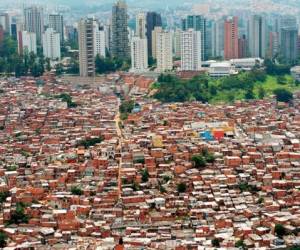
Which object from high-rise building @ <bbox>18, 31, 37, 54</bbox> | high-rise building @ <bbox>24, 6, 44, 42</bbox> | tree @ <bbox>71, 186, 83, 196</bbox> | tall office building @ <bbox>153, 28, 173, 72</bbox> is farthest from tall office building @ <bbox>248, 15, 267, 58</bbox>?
tree @ <bbox>71, 186, 83, 196</bbox>

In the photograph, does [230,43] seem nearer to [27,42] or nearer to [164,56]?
[164,56]

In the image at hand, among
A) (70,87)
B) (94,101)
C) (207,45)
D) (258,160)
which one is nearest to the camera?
(258,160)

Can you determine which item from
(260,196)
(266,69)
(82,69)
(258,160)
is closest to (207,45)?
(266,69)

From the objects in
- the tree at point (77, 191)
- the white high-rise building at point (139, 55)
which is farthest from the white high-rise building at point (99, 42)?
the tree at point (77, 191)

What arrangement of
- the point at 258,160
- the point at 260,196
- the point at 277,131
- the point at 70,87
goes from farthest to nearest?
the point at 70,87
the point at 277,131
the point at 258,160
the point at 260,196

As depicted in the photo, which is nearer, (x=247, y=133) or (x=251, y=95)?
(x=247, y=133)

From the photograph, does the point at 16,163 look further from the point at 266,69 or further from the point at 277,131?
the point at 266,69

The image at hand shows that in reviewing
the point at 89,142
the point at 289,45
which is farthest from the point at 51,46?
the point at 89,142
